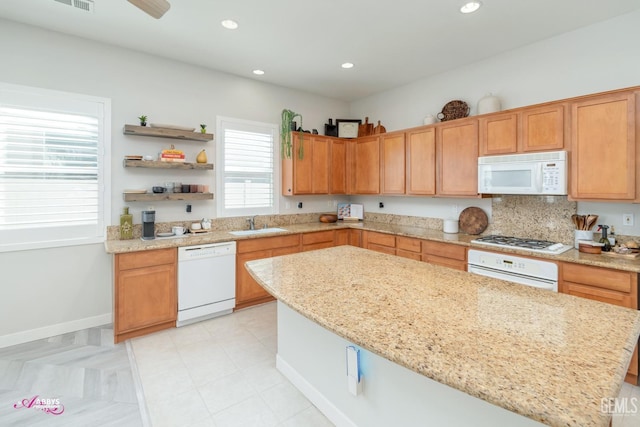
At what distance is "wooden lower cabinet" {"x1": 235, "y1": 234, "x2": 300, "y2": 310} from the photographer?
11.9ft

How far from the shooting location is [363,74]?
4.11 meters

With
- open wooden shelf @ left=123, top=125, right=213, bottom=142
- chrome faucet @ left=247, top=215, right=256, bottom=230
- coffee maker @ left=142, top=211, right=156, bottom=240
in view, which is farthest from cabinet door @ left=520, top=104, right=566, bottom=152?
coffee maker @ left=142, top=211, right=156, bottom=240

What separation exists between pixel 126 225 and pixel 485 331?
135 inches

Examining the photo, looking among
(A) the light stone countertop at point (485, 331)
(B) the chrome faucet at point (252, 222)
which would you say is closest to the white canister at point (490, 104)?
(A) the light stone countertop at point (485, 331)

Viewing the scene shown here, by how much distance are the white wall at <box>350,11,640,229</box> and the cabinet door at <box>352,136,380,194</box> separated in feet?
1.69

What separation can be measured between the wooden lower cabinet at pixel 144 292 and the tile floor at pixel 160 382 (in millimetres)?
132

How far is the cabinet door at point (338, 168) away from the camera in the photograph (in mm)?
4793

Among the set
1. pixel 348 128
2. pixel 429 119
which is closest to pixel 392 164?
pixel 429 119

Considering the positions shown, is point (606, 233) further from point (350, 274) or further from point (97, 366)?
point (97, 366)

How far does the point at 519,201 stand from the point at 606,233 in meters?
0.80

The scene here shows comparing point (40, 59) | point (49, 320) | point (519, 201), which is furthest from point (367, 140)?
point (49, 320)

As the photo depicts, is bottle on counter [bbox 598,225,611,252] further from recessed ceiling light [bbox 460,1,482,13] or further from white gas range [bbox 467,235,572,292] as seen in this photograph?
recessed ceiling light [bbox 460,1,482,13]

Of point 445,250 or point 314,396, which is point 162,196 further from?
point 445,250

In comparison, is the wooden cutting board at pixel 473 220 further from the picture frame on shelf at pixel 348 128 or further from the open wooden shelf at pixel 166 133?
the open wooden shelf at pixel 166 133
